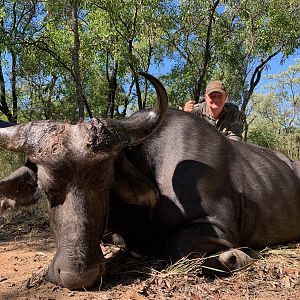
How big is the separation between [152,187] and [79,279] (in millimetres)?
1057

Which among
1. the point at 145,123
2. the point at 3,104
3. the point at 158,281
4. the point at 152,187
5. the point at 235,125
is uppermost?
the point at 3,104

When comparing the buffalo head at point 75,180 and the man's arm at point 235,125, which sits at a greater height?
the man's arm at point 235,125

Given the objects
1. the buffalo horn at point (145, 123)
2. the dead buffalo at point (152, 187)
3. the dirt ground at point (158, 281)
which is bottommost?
the dirt ground at point (158, 281)

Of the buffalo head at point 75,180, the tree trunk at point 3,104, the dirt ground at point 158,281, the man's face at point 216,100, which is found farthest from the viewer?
the tree trunk at point 3,104

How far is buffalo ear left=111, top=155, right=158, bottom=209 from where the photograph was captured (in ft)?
11.6

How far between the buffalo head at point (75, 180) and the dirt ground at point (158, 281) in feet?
0.69

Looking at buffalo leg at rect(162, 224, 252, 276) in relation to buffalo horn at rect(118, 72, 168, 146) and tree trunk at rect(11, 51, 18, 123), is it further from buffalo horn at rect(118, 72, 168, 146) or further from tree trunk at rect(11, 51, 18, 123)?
tree trunk at rect(11, 51, 18, 123)

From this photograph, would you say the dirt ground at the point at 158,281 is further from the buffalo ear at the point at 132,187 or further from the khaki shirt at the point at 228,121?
the khaki shirt at the point at 228,121

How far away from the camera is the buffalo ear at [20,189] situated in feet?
11.0

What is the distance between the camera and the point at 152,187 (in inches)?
146

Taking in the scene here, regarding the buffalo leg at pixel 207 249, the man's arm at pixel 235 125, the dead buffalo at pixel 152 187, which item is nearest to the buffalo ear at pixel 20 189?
the dead buffalo at pixel 152 187

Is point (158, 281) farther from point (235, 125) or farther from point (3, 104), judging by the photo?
point (3, 104)

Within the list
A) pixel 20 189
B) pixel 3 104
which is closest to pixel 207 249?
pixel 20 189

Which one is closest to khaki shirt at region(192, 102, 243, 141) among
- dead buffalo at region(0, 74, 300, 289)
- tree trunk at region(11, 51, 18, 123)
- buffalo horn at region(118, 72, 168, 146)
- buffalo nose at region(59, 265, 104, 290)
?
dead buffalo at region(0, 74, 300, 289)
